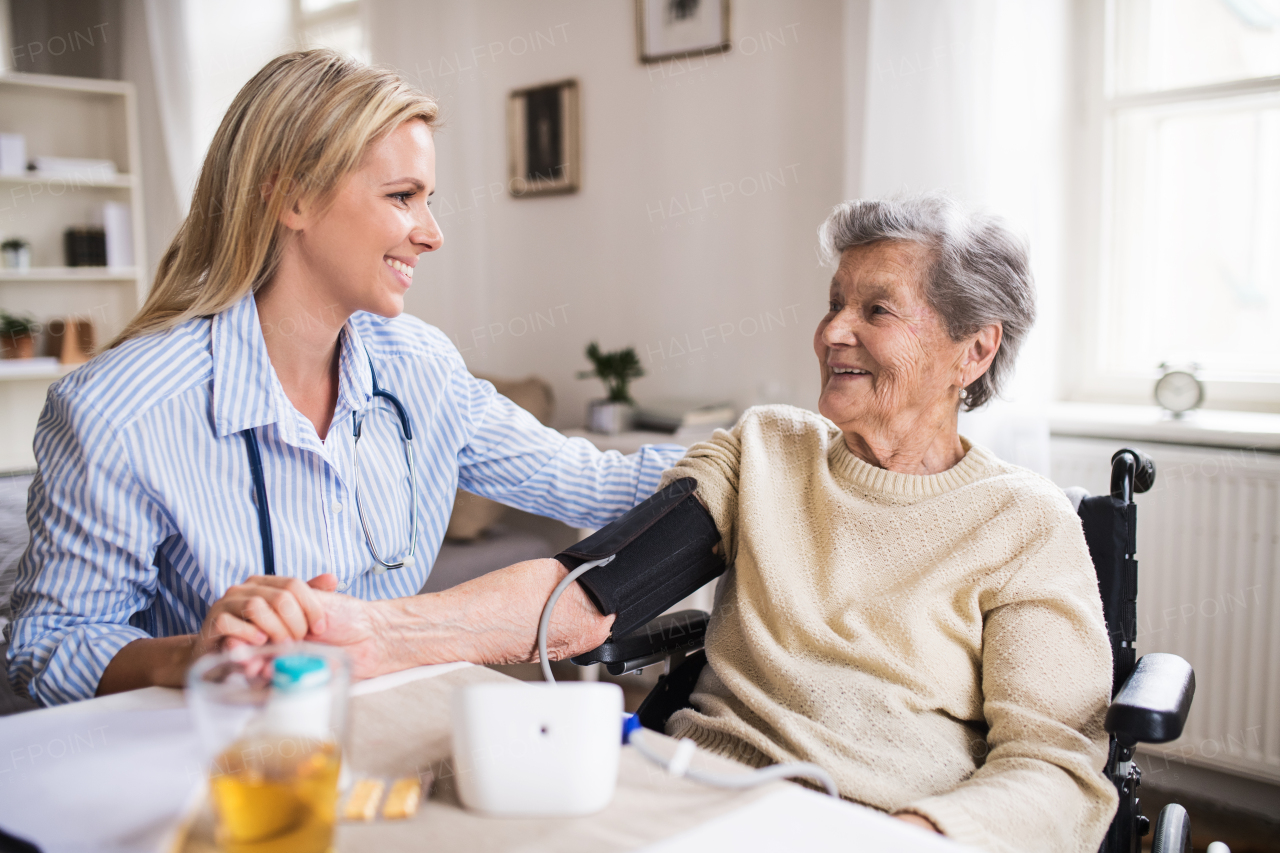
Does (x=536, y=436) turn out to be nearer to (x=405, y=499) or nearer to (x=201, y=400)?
(x=405, y=499)

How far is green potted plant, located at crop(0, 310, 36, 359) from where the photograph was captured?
429cm

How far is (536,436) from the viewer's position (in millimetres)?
1558

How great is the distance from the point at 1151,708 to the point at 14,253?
16.4ft

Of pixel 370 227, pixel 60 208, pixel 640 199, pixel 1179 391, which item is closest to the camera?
pixel 370 227

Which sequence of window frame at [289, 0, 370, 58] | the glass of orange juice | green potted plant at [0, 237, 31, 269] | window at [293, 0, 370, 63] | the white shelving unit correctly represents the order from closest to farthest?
the glass of orange juice, window frame at [289, 0, 370, 58], window at [293, 0, 370, 63], green potted plant at [0, 237, 31, 269], the white shelving unit

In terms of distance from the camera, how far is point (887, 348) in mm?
1228

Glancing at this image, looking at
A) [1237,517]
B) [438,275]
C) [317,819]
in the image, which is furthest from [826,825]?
[438,275]

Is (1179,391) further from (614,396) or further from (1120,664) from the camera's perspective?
(614,396)

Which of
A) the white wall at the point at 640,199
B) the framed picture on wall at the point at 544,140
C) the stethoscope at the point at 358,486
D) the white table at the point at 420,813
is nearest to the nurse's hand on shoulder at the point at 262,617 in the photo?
the white table at the point at 420,813

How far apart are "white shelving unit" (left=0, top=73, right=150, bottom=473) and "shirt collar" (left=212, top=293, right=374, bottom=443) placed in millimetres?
3831

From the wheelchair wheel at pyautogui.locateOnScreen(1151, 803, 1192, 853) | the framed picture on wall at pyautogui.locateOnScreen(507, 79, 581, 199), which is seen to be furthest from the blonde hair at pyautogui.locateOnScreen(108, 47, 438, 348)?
the framed picture on wall at pyautogui.locateOnScreen(507, 79, 581, 199)

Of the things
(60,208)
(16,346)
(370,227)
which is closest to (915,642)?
(370,227)

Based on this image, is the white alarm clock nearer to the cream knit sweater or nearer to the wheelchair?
the wheelchair

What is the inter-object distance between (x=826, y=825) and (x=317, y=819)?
1.08 feet
